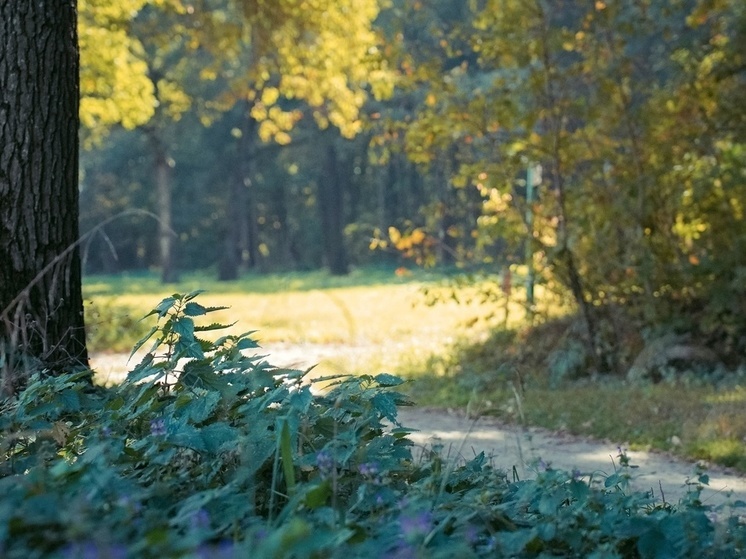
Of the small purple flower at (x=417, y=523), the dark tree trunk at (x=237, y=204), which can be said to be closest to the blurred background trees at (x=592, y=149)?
the small purple flower at (x=417, y=523)

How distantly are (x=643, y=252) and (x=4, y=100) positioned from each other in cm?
749

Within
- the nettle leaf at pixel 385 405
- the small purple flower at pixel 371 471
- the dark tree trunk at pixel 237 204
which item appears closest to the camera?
the small purple flower at pixel 371 471

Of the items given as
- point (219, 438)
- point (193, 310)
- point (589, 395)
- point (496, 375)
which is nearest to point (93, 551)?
point (219, 438)

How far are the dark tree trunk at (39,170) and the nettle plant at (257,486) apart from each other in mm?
1171

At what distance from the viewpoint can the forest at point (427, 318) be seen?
97.4 inches

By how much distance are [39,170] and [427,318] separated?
14.9 metres

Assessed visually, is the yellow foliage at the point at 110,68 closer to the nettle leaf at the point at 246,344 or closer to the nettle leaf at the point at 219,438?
the nettle leaf at the point at 246,344

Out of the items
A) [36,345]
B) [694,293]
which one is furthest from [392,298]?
[36,345]

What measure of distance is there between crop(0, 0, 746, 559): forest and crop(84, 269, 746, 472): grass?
0.05 meters

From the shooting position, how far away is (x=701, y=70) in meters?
10.4

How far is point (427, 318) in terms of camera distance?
19.2 metres

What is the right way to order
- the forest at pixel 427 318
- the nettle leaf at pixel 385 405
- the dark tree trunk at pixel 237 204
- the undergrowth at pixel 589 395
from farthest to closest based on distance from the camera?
the dark tree trunk at pixel 237 204
the undergrowth at pixel 589 395
the nettle leaf at pixel 385 405
the forest at pixel 427 318

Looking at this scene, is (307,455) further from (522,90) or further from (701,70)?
(701,70)

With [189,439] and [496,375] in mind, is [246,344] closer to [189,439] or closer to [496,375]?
[189,439]
